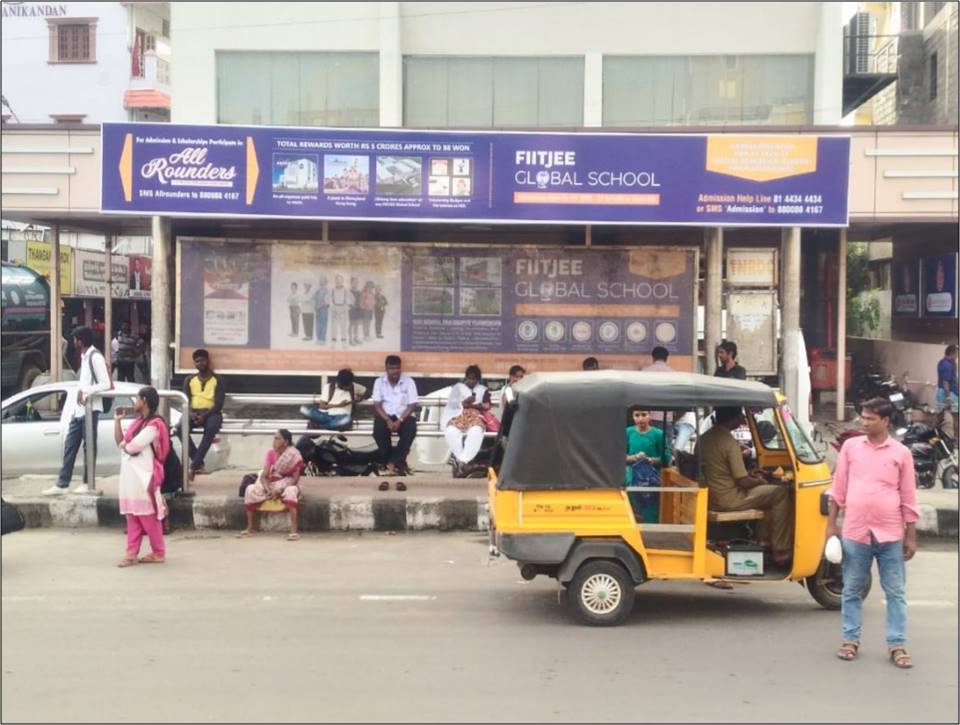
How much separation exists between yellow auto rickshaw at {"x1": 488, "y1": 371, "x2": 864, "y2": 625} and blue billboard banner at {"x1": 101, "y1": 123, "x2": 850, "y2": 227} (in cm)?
401

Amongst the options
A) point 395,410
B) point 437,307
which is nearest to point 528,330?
point 437,307

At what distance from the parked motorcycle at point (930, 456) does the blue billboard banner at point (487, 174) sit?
9.49 feet

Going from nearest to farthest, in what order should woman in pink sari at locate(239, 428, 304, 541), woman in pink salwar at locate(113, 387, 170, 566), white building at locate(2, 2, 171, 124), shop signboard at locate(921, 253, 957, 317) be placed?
woman in pink salwar at locate(113, 387, 170, 566) → woman in pink sari at locate(239, 428, 304, 541) → shop signboard at locate(921, 253, 957, 317) → white building at locate(2, 2, 171, 124)

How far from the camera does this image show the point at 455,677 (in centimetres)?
573

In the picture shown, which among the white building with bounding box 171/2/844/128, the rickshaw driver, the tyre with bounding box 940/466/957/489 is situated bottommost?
the tyre with bounding box 940/466/957/489

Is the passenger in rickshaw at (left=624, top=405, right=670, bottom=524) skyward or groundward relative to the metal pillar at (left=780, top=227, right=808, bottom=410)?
groundward

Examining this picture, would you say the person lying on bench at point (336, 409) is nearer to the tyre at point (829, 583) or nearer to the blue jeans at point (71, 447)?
the blue jeans at point (71, 447)

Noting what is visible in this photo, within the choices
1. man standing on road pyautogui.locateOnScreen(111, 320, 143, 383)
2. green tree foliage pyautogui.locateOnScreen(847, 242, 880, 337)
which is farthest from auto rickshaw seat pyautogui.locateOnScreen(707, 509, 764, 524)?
green tree foliage pyautogui.locateOnScreen(847, 242, 880, 337)

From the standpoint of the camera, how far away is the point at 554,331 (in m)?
12.0

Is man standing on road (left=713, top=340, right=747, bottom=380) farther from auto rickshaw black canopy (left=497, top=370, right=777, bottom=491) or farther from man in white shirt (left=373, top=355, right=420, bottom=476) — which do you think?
auto rickshaw black canopy (left=497, top=370, right=777, bottom=491)

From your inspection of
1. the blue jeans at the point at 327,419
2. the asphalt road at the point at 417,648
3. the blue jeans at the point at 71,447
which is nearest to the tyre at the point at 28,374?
the blue jeans at the point at 71,447

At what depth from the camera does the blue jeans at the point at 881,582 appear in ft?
19.4

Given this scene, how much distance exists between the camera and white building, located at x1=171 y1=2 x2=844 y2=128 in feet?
68.8

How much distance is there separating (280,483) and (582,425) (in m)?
3.98
